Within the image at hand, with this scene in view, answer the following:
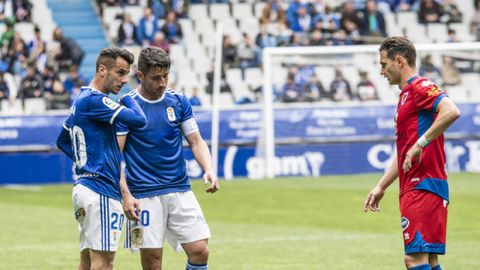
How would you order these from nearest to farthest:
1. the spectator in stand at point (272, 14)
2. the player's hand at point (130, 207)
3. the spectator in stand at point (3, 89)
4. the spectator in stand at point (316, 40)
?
the player's hand at point (130, 207) < the spectator in stand at point (3, 89) < the spectator in stand at point (316, 40) < the spectator in stand at point (272, 14)

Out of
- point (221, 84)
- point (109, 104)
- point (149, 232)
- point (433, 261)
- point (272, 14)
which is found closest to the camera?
point (109, 104)

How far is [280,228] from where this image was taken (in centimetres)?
1738

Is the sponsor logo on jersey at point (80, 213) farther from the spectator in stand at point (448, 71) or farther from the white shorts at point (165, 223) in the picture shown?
the spectator in stand at point (448, 71)

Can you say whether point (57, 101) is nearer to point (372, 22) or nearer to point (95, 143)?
point (372, 22)

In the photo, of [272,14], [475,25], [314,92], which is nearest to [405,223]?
[314,92]

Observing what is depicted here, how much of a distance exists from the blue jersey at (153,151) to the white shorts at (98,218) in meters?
0.67

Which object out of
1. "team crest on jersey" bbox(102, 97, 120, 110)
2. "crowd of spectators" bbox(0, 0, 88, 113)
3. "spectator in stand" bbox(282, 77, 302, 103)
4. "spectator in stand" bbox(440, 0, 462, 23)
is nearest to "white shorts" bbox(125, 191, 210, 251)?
"team crest on jersey" bbox(102, 97, 120, 110)

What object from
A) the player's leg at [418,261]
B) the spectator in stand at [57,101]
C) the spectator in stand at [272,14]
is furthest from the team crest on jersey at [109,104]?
the spectator in stand at [272,14]

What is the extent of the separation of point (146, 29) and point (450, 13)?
358 inches

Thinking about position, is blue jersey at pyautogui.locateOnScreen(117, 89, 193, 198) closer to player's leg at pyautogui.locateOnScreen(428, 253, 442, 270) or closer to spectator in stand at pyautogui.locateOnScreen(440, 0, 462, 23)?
player's leg at pyautogui.locateOnScreen(428, 253, 442, 270)

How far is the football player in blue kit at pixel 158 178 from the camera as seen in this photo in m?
9.35

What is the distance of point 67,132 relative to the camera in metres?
9.03

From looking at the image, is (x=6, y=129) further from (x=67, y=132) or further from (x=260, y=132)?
(x=67, y=132)

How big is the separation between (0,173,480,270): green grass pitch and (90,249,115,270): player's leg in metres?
Answer: 4.28
